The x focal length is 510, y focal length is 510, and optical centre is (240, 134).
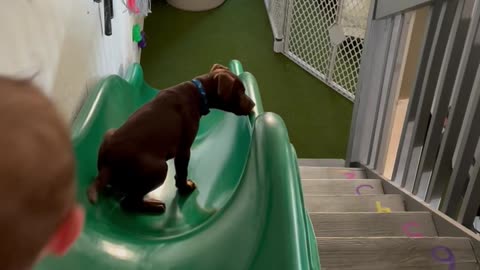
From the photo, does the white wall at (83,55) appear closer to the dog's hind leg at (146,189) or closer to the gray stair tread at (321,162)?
the dog's hind leg at (146,189)

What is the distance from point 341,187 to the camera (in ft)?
7.82

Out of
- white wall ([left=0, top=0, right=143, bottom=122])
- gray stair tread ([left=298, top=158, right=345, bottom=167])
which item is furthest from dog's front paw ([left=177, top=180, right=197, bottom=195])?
gray stair tread ([left=298, top=158, right=345, bottom=167])

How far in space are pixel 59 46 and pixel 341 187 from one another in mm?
1451

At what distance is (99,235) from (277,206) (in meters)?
0.49

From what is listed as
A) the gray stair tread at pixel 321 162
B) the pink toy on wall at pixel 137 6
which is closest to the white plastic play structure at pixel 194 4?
the pink toy on wall at pixel 137 6

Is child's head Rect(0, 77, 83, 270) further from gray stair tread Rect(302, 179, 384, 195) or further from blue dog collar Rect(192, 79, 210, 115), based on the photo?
gray stair tread Rect(302, 179, 384, 195)

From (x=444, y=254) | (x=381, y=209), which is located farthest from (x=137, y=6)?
(x=444, y=254)

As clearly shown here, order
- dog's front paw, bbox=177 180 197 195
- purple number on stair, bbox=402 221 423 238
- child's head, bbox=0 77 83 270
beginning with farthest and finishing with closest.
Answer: purple number on stair, bbox=402 221 423 238 → dog's front paw, bbox=177 180 197 195 → child's head, bbox=0 77 83 270

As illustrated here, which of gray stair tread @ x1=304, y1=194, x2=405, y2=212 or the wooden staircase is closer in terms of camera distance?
the wooden staircase

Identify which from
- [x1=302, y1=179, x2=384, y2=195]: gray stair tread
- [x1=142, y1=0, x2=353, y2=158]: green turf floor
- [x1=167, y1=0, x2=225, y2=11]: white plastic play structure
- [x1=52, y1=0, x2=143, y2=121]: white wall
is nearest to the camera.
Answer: [x1=52, y1=0, x2=143, y2=121]: white wall

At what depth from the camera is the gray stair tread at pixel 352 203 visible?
7.09 feet

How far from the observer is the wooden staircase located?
1653mm

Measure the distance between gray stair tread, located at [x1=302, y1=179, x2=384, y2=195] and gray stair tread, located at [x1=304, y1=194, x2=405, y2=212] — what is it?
0.18 metres

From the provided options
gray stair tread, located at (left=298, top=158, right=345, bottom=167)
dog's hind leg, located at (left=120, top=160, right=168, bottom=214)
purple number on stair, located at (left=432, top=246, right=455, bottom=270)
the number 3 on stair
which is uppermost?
dog's hind leg, located at (left=120, top=160, right=168, bottom=214)
